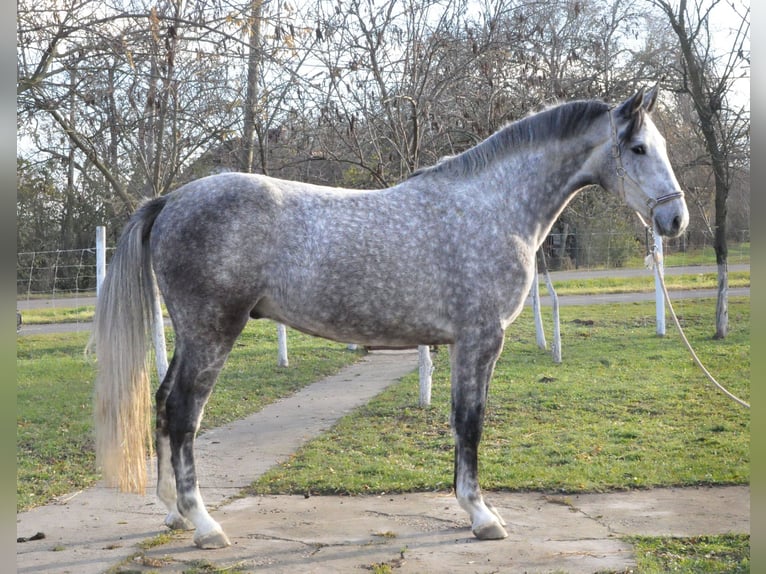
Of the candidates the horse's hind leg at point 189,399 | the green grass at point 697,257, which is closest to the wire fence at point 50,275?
the horse's hind leg at point 189,399

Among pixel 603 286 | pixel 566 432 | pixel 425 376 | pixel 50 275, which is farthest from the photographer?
pixel 603 286

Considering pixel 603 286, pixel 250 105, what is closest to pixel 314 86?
pixel 250 105

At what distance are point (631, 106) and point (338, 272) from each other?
6.10 feet

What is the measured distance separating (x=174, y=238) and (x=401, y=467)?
240 cm

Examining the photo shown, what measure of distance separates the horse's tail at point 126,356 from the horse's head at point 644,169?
8.53 ft

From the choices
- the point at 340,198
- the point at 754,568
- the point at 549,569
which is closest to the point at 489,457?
the point at 549,569

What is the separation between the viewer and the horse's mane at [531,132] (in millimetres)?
4117

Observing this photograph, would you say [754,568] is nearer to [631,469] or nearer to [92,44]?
[631,469]

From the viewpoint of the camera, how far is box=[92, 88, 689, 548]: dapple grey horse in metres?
3.76

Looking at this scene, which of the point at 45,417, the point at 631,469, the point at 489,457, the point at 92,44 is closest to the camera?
the point at 631,469

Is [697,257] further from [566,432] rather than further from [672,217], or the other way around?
[672,217]

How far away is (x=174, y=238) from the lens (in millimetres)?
3777

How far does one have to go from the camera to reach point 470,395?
394cm

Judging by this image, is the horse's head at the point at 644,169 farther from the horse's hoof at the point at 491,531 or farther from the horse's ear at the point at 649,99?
the horse's hoof at the point at 491,531
